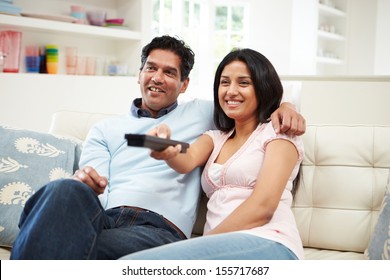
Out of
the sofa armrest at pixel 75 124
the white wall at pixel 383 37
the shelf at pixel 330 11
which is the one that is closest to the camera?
the sofa armrest at pixel 75 124

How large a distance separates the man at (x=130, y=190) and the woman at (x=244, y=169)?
0.25 ft

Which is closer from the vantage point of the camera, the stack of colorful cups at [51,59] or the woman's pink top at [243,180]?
the woman's pink top at [243,180]

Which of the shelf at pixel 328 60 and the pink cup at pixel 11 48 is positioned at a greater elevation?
the shelf at pixel 328 60

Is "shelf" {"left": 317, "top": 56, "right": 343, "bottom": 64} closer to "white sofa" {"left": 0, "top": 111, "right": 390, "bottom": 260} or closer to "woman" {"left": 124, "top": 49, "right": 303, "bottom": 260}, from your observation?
"white sofa" {"left": 0, "top": 111, "right": 390, "bottom": 260}

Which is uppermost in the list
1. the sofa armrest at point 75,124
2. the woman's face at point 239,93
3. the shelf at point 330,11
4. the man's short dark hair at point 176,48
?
the shelf at point 330,11

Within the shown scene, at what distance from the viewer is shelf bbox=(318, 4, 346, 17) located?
6349 mm

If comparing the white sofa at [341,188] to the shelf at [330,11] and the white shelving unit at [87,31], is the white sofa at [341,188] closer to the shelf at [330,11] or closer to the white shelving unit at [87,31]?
the white shelving unit at [87,31]

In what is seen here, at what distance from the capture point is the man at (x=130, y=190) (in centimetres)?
112

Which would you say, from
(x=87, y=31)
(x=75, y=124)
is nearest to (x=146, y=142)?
(x=75, y=124)

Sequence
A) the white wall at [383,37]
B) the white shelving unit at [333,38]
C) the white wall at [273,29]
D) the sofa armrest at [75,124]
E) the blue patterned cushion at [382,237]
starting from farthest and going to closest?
the white wall at [383,37] → the white shelving unit at [333,38] → the white wall at [273,29] → the sofa armrest at [75,124] → the blue patterned cushion at [382,237]

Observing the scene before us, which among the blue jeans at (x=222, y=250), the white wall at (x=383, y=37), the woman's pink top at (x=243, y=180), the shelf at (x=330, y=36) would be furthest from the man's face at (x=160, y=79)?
the white wall at (x=383, y=37)

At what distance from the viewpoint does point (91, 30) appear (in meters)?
3.60

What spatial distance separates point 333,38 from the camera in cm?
679

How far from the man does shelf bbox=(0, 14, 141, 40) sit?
166 centimetres
